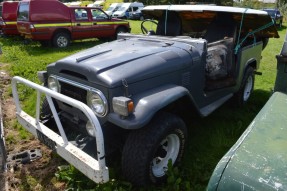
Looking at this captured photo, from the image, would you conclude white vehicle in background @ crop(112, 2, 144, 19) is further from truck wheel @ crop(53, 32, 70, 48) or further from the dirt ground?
the dirt ground

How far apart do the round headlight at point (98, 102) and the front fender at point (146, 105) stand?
121 mm

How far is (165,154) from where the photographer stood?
10.5 ft

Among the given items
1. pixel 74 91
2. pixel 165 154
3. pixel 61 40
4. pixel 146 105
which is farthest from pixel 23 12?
pixel 146 105

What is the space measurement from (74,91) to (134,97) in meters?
0.76

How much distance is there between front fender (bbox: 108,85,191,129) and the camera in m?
2.58

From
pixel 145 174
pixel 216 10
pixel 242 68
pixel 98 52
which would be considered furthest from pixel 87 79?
pixel 242 68

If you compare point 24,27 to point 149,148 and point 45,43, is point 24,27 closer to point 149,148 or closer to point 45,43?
point 45,43

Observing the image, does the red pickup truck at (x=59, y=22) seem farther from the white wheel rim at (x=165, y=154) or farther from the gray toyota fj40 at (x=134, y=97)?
the white wheel rim at (x=165, y=154)

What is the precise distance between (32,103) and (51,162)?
211cm

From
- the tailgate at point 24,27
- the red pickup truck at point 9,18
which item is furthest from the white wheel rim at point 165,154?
the red pickup truck at point 9,18

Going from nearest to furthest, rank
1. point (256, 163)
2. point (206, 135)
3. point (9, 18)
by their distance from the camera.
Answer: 1. point (256, 163)
2. point (206, 135)
3. point (9, 18)

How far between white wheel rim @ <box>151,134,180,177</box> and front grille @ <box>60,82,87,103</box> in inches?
39.1

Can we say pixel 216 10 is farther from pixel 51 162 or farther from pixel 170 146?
pixel 51 162

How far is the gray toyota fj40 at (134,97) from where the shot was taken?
2.67 m
